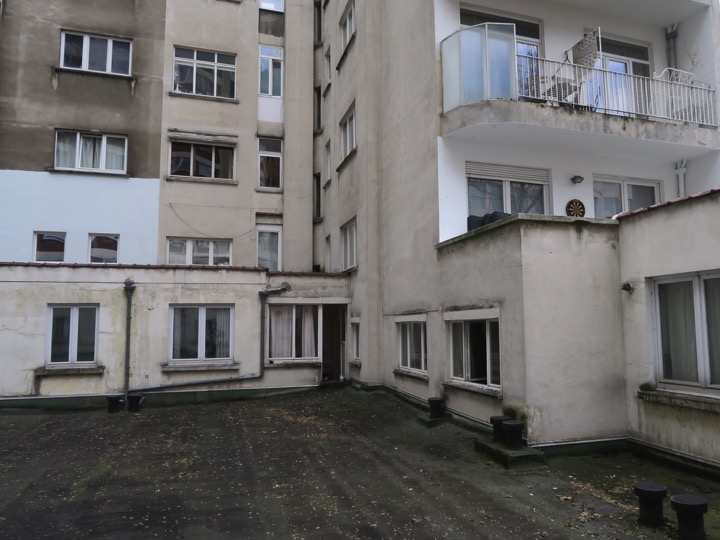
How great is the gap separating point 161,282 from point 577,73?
10590 mm

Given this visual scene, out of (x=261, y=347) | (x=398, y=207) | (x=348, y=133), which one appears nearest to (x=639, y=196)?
(x=398, y=207)

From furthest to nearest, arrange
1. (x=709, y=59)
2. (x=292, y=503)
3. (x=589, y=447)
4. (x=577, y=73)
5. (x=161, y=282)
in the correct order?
1. (x=161, y=282)
2. (x=709, y=59)
3. (x=577, y=73)
4. (x=589, y=447)
5. (x=292, y=503)

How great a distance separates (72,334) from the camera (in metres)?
12.3

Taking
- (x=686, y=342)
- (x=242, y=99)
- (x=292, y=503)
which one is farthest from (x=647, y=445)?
(x=242, y=99)

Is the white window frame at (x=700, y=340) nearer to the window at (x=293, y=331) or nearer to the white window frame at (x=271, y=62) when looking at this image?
the window at (x=293, y=331)

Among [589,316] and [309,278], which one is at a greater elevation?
[309,278]

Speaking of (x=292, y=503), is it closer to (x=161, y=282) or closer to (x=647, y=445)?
(x=647, y=445)

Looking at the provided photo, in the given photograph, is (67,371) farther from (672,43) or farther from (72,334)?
(672,43)

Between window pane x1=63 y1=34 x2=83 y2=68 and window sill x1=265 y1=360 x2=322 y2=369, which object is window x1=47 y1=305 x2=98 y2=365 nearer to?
window sill x1=265 y1=360 x2=322 y2=369

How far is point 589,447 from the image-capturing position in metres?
7.14

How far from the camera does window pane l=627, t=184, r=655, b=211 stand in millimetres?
11266

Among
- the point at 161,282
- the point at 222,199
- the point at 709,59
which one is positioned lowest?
the point at 161,282

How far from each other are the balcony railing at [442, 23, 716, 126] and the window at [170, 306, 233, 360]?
777 centimetres

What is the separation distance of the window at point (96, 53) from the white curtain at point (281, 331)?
9745 mm
